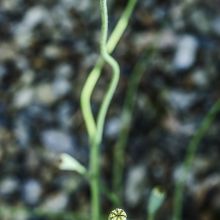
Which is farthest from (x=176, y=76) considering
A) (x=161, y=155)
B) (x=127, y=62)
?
(x=161, y=155)

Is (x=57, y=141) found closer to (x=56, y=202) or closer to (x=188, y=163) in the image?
(x=56, y=202)

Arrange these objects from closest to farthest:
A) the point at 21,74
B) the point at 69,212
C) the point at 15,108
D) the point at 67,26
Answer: the point at 69,212
the point at 15,108
the point at 21,74
the point at 67,26

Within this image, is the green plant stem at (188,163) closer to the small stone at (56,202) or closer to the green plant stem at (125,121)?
the green plant stem at (125,121)

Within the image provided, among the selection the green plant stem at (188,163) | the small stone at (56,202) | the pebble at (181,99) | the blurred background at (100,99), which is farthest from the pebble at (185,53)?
the small stone at (56,202)

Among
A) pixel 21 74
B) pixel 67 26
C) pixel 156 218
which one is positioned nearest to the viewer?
pixel 156 218

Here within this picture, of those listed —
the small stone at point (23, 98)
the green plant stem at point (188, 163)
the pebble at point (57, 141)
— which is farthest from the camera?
the small stone at point (23, 98)

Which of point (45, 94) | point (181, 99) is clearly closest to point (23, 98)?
point (45, 94)

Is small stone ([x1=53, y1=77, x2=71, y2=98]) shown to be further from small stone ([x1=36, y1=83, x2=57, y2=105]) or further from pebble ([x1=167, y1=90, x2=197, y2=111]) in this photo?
pebble ([x1=167, y1=90, x2=197, y2=111])

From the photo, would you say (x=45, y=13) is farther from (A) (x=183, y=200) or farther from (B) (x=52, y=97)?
(A) (x=183, y=200)
